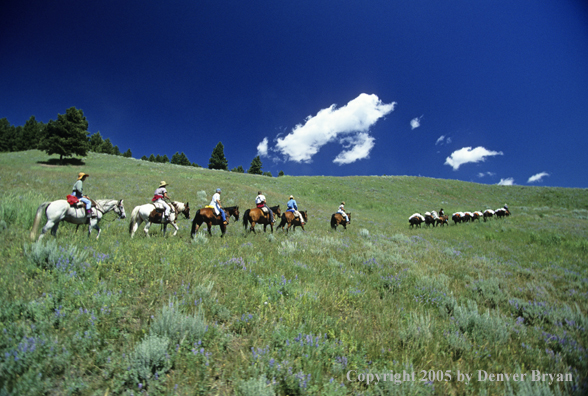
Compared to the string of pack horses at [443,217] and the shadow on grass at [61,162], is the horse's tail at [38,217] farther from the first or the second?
the shadow on grass at [61,162]

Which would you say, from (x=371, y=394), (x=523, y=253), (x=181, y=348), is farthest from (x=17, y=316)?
(x=523, y=253)

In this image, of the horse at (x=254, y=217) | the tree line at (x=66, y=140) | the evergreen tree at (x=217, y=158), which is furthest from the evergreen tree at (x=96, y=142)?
the horse at (x=254, y=217)

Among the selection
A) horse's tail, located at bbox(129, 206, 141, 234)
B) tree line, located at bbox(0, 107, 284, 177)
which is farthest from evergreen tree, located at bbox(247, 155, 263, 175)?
horse's tail, located at bbox(129, 206, 141, 234)

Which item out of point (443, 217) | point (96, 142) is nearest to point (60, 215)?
point (443, 217)

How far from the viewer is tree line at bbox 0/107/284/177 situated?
37188 millimetres

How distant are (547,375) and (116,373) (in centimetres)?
515

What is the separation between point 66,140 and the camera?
121 feet

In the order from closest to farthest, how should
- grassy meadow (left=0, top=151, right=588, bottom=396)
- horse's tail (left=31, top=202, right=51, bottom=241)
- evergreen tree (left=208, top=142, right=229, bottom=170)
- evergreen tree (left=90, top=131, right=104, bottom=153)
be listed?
grassy meadow (left=0, top=151, right=588, bottom=396)
horse's tail (left=31, top=202, right=51, bottom=241)
evergreen tree (left=90, top=131, right=104, bottom=153)
evergreen tree (left=208, top=142, right=229, bottom=170)

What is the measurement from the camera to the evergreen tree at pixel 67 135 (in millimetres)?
36750

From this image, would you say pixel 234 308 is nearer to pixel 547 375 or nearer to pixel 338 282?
pixel 338 282

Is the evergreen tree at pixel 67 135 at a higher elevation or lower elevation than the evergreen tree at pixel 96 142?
lower

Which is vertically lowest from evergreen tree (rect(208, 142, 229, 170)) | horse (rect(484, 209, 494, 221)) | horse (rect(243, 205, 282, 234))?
horse (rect(243, 205, 282, 234))

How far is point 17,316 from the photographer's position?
98.7 inches

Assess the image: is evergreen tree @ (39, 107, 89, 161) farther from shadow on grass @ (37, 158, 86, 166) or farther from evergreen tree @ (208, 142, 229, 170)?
evergreen tree @ (208, 142, 229, 170)
